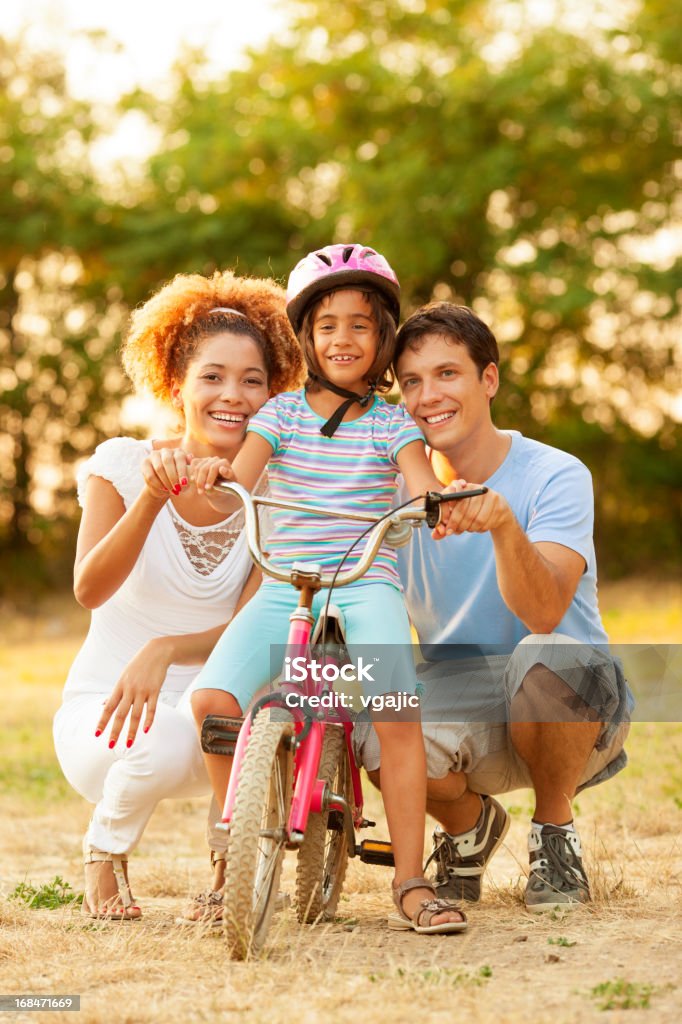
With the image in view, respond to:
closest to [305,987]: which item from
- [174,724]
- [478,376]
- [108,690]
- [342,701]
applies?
[342,701]

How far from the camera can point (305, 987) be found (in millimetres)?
2906

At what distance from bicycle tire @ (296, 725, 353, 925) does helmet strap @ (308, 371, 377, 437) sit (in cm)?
85

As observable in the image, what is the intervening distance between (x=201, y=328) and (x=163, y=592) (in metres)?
0.89

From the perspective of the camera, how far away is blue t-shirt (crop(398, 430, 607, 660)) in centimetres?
394

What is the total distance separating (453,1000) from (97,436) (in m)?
16.8

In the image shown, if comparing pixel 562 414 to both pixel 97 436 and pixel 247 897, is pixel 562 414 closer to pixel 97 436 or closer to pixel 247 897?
pixel 97 436

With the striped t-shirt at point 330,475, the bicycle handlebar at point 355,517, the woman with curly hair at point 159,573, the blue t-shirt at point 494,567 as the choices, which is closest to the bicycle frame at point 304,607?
the bicycle handlebar at point 355,517

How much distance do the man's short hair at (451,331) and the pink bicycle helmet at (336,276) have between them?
16 centimetres

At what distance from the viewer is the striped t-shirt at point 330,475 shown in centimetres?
357

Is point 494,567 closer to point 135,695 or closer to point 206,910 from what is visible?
point 135,695

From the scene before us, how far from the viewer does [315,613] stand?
135 inches

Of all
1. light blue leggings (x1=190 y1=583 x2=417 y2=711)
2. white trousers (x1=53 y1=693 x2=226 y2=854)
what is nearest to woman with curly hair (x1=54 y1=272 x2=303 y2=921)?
white trousers (x1=53 y1=693 x2=226 y2=854)

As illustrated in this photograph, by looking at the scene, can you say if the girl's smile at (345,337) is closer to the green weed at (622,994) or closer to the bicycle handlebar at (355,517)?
the bicycle handlebar at (355,517)

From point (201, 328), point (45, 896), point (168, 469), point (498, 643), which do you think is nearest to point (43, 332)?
point (201, 328)
